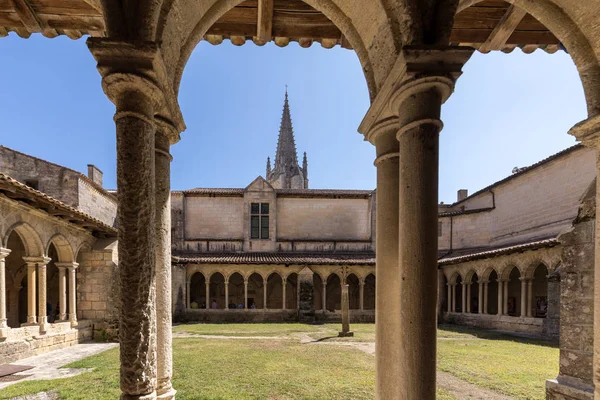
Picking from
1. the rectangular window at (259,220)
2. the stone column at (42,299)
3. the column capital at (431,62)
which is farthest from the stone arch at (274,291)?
the column capital at (431,62)

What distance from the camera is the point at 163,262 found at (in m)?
2.79

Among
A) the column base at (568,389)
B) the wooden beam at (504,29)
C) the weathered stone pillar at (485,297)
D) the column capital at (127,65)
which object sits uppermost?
the wooden beam at (504,29)

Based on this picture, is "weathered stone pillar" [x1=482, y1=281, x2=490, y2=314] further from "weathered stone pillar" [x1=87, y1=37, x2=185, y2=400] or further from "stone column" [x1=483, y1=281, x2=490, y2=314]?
"weathered stone pillar" [x1=87, y1=37, x2=185, y2=400]

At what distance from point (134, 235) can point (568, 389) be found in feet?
17.0

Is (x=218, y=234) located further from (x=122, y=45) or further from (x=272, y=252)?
(x=122, y=45)

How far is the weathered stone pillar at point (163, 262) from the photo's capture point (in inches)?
107

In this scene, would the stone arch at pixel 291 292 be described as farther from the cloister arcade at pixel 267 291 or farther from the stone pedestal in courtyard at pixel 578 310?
the stone pedestal in courtyard at pixel 578 310

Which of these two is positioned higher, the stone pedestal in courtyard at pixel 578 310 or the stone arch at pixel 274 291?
the stone pedestal in courtyard at pixel 578 310

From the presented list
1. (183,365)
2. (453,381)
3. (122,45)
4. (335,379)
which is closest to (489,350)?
(453,381)

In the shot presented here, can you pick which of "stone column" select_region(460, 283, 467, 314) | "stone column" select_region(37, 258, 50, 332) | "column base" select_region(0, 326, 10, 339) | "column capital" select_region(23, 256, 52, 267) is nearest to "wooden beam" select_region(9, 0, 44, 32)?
"column base" select_region(0, 326, 10, 339)

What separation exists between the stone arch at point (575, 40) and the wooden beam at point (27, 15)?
4527 mm

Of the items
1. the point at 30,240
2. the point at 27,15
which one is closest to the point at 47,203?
the point at 30,240

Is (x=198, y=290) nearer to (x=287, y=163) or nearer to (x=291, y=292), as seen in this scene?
(x=291, y=292)

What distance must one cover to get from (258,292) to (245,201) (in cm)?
634
